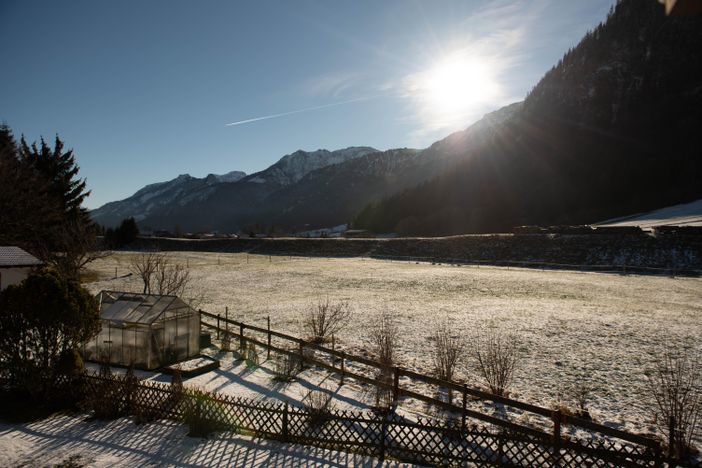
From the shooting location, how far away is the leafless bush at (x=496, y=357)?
1379cm

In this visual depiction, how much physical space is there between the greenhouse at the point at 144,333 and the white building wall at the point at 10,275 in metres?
17.4

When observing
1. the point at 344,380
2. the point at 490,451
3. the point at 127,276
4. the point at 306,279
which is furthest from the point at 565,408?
the point at 127,276

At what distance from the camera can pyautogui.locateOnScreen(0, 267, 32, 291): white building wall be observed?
91.7 feet

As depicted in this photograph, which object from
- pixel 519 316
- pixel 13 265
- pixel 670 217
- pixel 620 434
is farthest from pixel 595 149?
pixel 13 265

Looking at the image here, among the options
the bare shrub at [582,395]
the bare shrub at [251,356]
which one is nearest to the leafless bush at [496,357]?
the bare shrub at [582,395]

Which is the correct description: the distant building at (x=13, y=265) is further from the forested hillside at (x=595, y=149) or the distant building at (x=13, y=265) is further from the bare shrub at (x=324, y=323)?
the forested hillside at (x=595, y=149)

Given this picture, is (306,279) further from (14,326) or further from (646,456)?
(646,456)

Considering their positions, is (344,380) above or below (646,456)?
below

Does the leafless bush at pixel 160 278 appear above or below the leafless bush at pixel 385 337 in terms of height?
above

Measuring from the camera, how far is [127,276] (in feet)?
157

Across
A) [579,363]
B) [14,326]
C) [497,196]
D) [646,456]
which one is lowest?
[579,363]

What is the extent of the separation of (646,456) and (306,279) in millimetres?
40550

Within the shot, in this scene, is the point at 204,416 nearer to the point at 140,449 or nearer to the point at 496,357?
the point at 140,449

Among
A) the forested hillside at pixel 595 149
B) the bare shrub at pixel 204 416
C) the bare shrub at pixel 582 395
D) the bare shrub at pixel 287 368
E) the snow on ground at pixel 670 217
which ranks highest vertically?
the forested hillside at pixel 595 149
